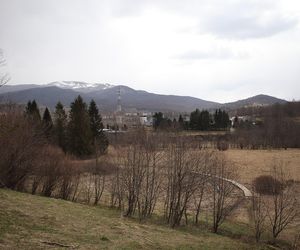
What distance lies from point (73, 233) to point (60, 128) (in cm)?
4564

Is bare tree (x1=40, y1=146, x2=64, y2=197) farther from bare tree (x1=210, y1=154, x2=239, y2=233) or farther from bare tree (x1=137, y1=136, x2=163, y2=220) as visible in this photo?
bare tree (x1=210, y1=154, x2=239, y2=233)

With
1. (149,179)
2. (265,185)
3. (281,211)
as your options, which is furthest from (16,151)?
(265,185)

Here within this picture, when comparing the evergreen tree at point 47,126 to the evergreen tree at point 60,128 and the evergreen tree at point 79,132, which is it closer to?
the evergreen tree at point 60,128

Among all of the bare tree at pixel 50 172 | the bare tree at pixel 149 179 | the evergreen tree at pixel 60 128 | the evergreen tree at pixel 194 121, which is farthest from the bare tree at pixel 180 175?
the evergreen tree at pixel 194 121

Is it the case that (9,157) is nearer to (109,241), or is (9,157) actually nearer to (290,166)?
(109,241)

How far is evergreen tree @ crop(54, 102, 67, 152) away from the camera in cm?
5784

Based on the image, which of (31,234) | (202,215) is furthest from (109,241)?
(202,215)

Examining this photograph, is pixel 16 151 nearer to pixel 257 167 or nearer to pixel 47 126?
pixel 47 126

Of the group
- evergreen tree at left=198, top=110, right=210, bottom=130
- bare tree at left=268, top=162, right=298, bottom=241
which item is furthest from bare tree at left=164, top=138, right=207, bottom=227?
evergreen tree at left=198, top=110, right=210, bottom=130

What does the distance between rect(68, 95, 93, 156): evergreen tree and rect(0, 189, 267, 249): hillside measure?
36220 millimetres

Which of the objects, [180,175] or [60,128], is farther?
[60,128]

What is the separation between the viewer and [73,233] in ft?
50.9

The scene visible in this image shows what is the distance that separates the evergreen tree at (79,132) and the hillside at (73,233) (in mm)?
36220

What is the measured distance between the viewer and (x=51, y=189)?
101 feet
